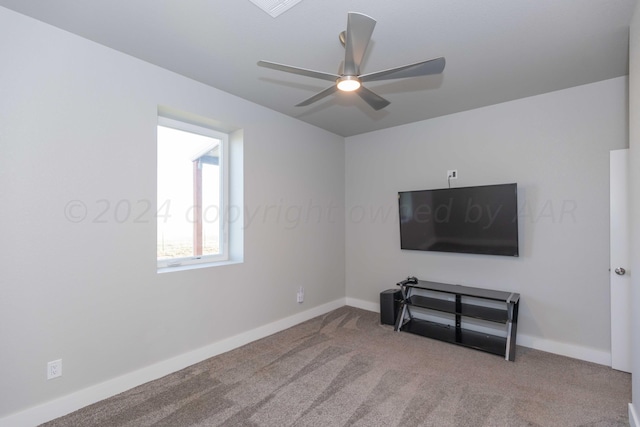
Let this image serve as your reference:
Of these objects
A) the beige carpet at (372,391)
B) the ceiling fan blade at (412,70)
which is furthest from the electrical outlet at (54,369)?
the ceiling fan blade at (412,70)

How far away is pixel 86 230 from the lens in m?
2.27

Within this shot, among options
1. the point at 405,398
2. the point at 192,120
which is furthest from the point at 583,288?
the point at 192,120

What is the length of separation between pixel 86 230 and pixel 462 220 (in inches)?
142

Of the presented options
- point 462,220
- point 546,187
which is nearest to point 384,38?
point 462,220

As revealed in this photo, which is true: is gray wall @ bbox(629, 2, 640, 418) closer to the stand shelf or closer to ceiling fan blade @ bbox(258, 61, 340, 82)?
the stand shelf

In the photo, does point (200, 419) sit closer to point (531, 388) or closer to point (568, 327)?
point (531, 388)

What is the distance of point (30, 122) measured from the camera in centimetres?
204

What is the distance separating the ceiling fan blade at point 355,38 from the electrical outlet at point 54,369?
279 centimetres

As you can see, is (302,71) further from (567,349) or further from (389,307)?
(567,349)

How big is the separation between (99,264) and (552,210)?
4.17 m

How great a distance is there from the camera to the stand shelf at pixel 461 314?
3076mm

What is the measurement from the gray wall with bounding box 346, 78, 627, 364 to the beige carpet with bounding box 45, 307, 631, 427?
0.41 meters

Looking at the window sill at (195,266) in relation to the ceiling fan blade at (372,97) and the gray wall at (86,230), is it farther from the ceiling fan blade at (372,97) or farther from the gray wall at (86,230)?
the ceiling fan blade at (372,97)

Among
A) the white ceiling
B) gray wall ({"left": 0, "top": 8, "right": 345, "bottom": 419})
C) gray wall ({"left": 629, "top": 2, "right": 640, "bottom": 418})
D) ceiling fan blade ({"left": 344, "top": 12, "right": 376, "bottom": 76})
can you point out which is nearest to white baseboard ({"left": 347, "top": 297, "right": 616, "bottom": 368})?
gray wall ({"left": 629, "top": 2, "right": 640, "bottom": 418})
